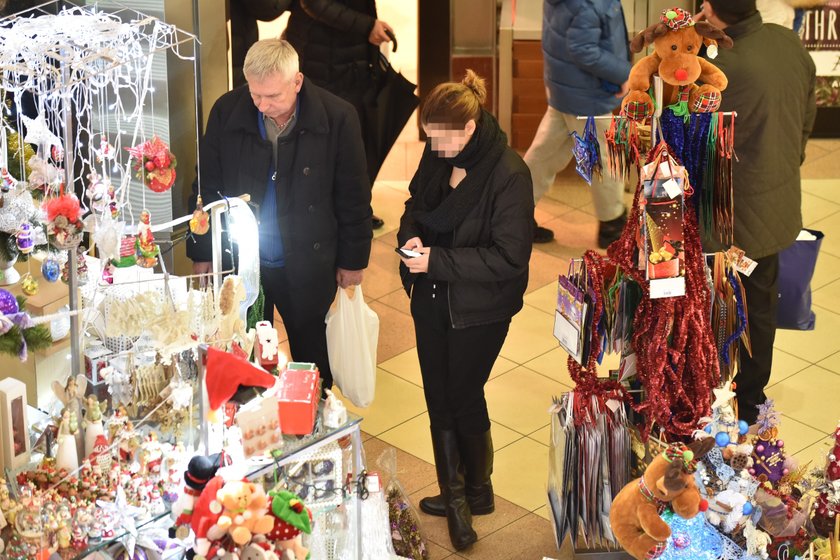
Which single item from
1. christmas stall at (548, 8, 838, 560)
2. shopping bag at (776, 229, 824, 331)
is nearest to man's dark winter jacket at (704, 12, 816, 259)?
shopping bag at (776, 229, 824, 331)

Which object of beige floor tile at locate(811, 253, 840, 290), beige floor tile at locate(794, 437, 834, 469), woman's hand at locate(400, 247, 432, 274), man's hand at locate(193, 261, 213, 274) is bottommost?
beige floor tile at locate(794, 437, 834, 469)

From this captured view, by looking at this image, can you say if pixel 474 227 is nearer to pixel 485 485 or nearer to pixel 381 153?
pixel 485 485

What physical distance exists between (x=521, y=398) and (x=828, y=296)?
75.1 inches

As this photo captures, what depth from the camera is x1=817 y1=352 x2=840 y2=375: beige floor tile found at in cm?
558

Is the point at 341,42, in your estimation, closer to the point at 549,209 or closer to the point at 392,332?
the point at 392,332

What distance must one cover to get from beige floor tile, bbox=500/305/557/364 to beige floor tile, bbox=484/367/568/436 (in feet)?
0.47

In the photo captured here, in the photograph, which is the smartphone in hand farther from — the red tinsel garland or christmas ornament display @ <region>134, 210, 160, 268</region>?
christmas ornament display @ <region>134, 210, 160, 268</region>

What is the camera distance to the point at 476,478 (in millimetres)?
4391

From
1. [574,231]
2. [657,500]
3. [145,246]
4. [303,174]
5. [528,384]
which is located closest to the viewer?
[145,246]

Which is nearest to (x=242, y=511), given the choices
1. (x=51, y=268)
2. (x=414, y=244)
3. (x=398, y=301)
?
(x=51, y=268)

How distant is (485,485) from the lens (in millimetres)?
4434

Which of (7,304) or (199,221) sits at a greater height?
(199,221)

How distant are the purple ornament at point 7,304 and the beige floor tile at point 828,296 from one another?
4.19 meters

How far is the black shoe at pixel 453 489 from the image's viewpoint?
4.27 metres
